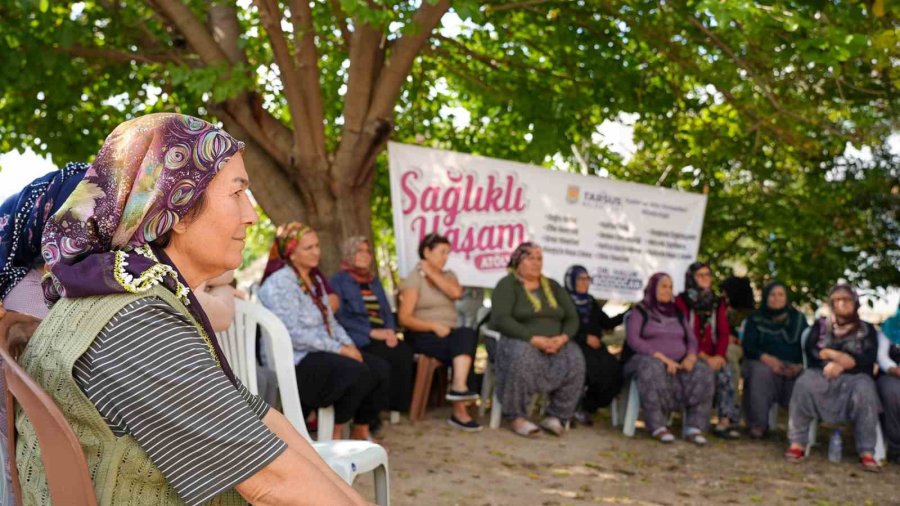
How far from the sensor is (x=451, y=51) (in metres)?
9.48

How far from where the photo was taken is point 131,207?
181 cm

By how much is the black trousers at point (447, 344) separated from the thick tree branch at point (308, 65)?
5.16 ft

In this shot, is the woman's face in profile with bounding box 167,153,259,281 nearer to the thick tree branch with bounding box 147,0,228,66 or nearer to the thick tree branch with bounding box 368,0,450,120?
the thick tree branch with bounding box 368,0,450,120

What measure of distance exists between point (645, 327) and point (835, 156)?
3.46 meters

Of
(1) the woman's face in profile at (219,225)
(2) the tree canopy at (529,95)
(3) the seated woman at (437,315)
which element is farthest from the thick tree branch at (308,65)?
(1) the woman's face in profile at (219,225)

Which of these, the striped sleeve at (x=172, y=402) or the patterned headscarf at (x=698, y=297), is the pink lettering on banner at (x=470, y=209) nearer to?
the patterned headscarf at (x=698, y=297)

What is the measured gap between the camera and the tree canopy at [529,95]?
7371 mm

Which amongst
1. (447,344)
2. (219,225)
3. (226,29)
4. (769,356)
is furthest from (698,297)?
(219,225)

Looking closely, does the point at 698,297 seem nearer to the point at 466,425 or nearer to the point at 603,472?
the point at 466,425

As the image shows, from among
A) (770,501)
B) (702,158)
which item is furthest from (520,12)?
(770,501)

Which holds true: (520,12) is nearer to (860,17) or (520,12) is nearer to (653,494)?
(860,17)

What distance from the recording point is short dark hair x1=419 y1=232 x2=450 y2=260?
788 cm

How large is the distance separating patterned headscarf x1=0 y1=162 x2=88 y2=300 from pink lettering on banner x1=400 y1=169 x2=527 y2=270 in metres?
5.45

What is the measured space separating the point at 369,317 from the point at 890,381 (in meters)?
3.60
